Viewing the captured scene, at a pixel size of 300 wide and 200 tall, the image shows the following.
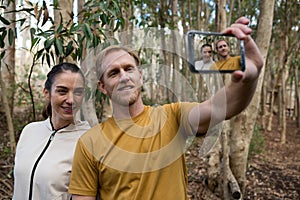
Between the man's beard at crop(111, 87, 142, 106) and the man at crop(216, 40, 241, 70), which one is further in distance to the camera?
the man's beard at crop(111, 87, 142, 106)

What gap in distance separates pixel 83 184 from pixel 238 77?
74 cm

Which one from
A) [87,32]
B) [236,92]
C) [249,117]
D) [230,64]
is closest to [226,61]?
[230,64]

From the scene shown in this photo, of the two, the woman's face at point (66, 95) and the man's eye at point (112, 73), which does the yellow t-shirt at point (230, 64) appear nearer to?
the man's eye at point (112, 73)

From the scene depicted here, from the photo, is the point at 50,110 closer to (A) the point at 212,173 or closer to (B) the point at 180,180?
(B) the point at 180,180

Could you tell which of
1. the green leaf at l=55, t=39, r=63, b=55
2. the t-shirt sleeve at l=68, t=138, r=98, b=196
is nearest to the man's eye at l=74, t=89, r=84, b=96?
the t-shirt sleeve at l=68, t=138, r=98, b=196

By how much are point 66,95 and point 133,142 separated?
21.4 inches

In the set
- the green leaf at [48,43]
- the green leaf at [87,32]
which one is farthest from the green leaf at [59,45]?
the green leaf at [87,32]

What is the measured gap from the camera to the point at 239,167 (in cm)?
414

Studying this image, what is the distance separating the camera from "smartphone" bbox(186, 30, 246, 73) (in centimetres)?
105

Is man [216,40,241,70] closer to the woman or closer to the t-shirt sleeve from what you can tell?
the t-shirt sleeve

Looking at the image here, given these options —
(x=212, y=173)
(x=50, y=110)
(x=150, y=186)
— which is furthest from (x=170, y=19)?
(x=150, y=186)

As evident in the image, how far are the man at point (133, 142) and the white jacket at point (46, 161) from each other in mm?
244

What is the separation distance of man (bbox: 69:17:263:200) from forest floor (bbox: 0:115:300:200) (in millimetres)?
2953

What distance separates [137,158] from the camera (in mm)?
1338
